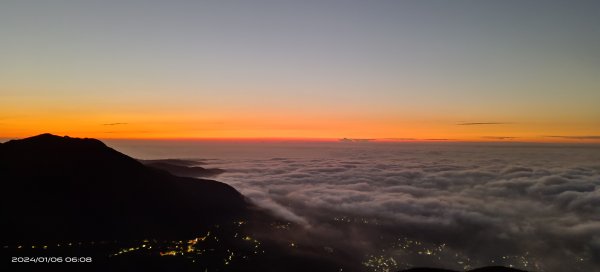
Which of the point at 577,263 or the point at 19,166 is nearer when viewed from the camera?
the point at 19,166

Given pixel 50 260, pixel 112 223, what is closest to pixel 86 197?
pixel 112 223

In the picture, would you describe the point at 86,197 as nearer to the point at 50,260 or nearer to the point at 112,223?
the point at 112,223

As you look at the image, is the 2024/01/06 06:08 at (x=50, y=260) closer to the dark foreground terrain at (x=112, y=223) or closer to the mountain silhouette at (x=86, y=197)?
the dark foreground terrain at (x=112, y=223)

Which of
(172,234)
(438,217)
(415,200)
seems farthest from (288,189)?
(172,234)

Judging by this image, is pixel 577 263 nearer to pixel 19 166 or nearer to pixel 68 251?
pixel 68 251

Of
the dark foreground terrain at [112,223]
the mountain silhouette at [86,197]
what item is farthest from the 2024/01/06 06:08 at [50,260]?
the mountain silhouette at [86,197]

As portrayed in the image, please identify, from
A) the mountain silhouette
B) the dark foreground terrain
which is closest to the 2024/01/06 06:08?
the dark foreground terrain
